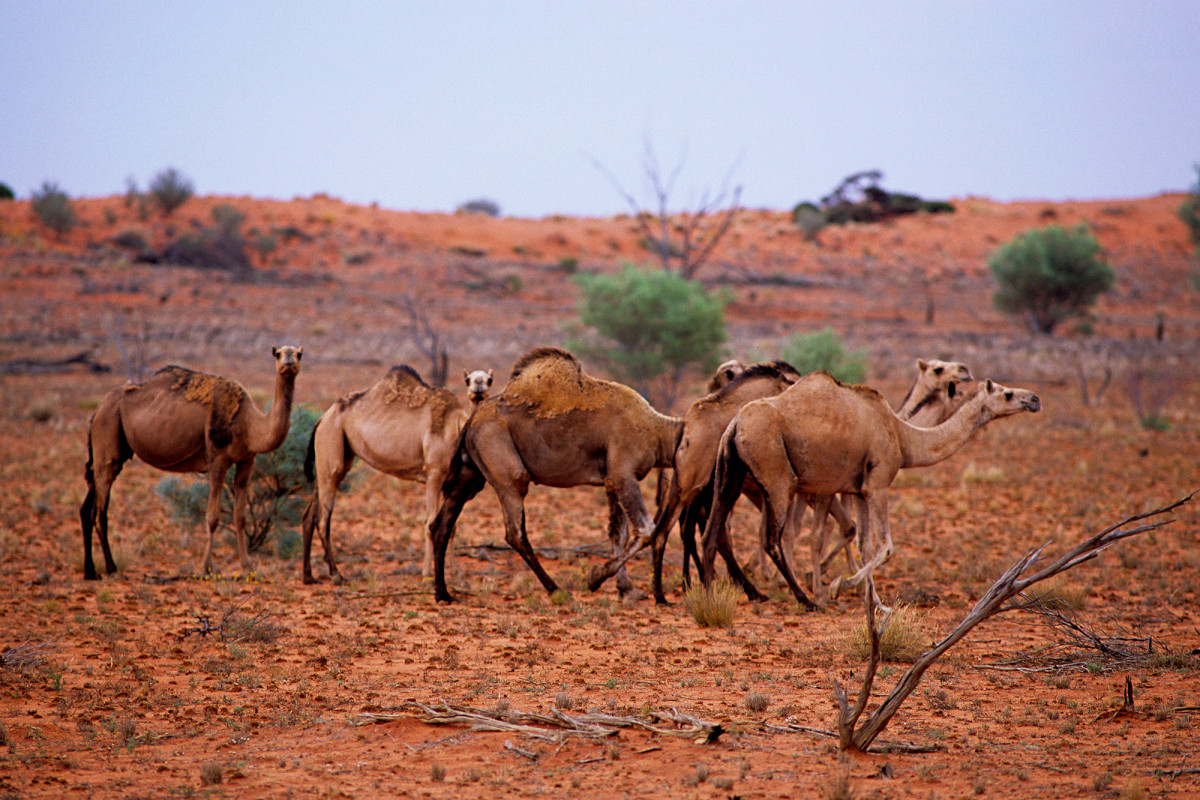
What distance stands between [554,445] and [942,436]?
3.74 metres

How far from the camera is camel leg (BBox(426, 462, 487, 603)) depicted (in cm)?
1031

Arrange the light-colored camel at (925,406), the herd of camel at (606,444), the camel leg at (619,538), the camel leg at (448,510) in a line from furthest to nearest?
the light-colored camel at (925,406)
the camel leg at (619,538)
the camel leg at (448,510)
the herd of camel at (606,444)

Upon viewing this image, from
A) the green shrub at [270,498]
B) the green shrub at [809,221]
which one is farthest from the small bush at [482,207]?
the green shrub at [270,498]

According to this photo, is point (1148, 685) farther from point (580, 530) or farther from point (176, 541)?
point (176, 541)

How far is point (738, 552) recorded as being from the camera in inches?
544

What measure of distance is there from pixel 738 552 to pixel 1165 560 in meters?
5.20

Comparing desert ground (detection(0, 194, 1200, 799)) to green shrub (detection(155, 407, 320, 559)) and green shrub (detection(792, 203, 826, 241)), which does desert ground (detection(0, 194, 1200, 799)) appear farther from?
green shrub (detection(792, 203, 826, 241))

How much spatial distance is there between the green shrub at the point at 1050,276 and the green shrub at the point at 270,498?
3837cm

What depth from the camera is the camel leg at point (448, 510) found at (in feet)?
33.8

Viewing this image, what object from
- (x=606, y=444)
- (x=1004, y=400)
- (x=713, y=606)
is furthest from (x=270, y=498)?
(x=1004, y=400)

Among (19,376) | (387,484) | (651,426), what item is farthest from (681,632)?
(19,376)

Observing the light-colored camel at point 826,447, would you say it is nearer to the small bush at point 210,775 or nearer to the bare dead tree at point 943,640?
the bare dead tree at point 943,640

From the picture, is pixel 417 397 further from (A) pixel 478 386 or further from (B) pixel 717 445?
(B) pixel 717 445

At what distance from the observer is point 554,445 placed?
10.1 meters
